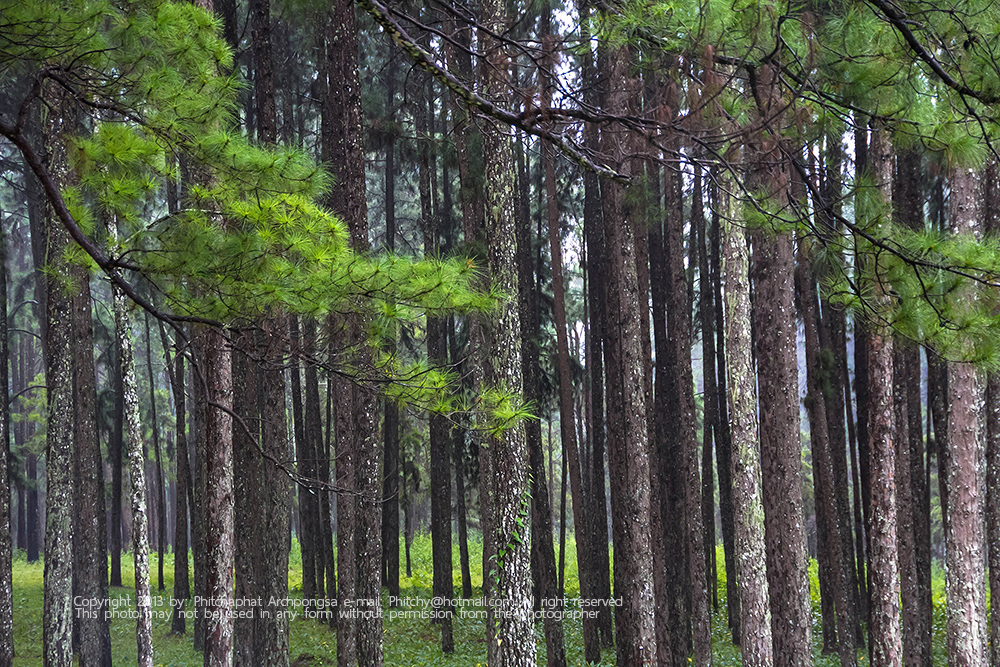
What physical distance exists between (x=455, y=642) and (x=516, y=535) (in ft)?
30.6

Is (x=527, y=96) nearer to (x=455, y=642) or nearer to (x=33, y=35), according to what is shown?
(x=33, y=35)

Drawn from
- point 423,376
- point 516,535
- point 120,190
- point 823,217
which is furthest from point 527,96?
point 516,535

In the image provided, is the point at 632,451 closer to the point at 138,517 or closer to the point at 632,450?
the point at 632,450

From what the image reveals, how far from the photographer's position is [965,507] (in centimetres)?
874

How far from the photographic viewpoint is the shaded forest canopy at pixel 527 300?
3549mm

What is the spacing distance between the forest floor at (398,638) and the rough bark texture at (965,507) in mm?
5485

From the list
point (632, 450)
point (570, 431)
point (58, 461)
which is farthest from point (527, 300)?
point (58, 461)

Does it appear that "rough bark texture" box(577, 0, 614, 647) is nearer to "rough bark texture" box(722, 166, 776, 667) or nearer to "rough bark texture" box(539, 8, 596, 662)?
"rough bark texture" box(539, 8, 596, 662)

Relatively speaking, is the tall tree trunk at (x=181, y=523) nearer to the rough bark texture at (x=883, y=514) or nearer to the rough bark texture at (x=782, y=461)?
the rough bark texture at (x=782, y=461)

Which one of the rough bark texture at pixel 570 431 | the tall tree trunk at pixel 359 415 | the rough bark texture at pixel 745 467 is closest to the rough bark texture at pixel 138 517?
the tall tree trunk at pixel 359 415

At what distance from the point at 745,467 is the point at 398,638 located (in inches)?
388

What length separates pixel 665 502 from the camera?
51.0ft

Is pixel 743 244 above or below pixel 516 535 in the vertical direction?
above

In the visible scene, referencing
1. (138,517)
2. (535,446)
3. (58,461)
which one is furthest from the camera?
(535,446)
